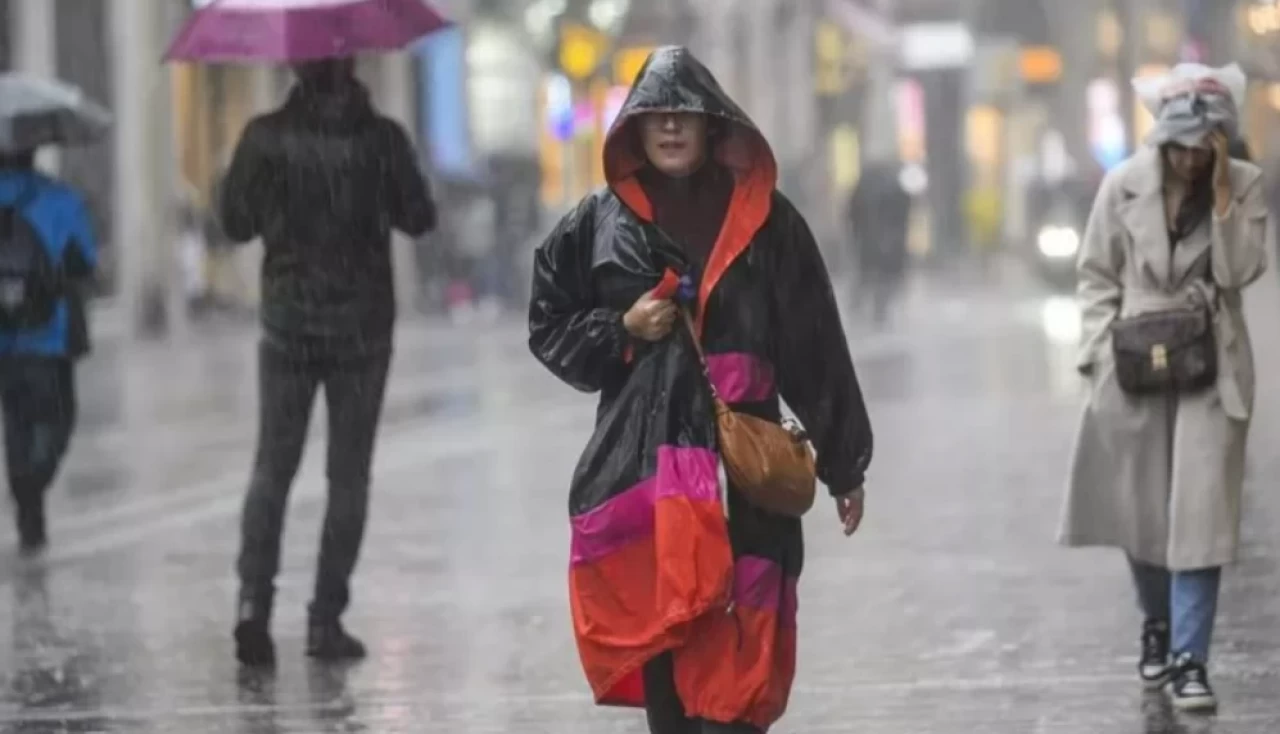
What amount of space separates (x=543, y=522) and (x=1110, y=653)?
436 centimetres

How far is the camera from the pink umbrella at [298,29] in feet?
29.8

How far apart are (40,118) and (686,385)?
718 cm

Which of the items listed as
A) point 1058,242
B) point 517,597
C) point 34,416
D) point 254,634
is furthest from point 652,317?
point 1058,242

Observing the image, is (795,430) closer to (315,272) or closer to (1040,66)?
(315,272)

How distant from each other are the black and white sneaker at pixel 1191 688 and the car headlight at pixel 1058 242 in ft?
110

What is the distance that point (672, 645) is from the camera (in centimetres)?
594

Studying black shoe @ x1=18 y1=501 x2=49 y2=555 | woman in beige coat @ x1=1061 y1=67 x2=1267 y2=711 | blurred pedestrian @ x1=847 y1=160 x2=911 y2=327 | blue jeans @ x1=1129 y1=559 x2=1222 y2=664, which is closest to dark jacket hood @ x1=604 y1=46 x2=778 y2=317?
woman in beige coat @ x1=1061 y1=67 x2=1267 y2=711

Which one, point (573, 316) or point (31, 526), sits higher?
point (573, 316)

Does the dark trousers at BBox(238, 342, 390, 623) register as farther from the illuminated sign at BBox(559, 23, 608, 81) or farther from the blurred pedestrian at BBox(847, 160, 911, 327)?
the illuminated sign at BBox(559, 23, 608, 81)

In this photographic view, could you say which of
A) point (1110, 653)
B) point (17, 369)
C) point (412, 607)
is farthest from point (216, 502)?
point (1110, 653)

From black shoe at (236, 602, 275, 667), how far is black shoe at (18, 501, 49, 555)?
11.8 ft

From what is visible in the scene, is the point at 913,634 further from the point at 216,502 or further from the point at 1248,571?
the point at 216,502

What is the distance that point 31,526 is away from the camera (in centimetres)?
1251

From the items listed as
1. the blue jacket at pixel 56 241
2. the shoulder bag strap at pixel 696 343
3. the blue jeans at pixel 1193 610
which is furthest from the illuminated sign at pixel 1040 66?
the shoulder bag strap at pixel 696 343
